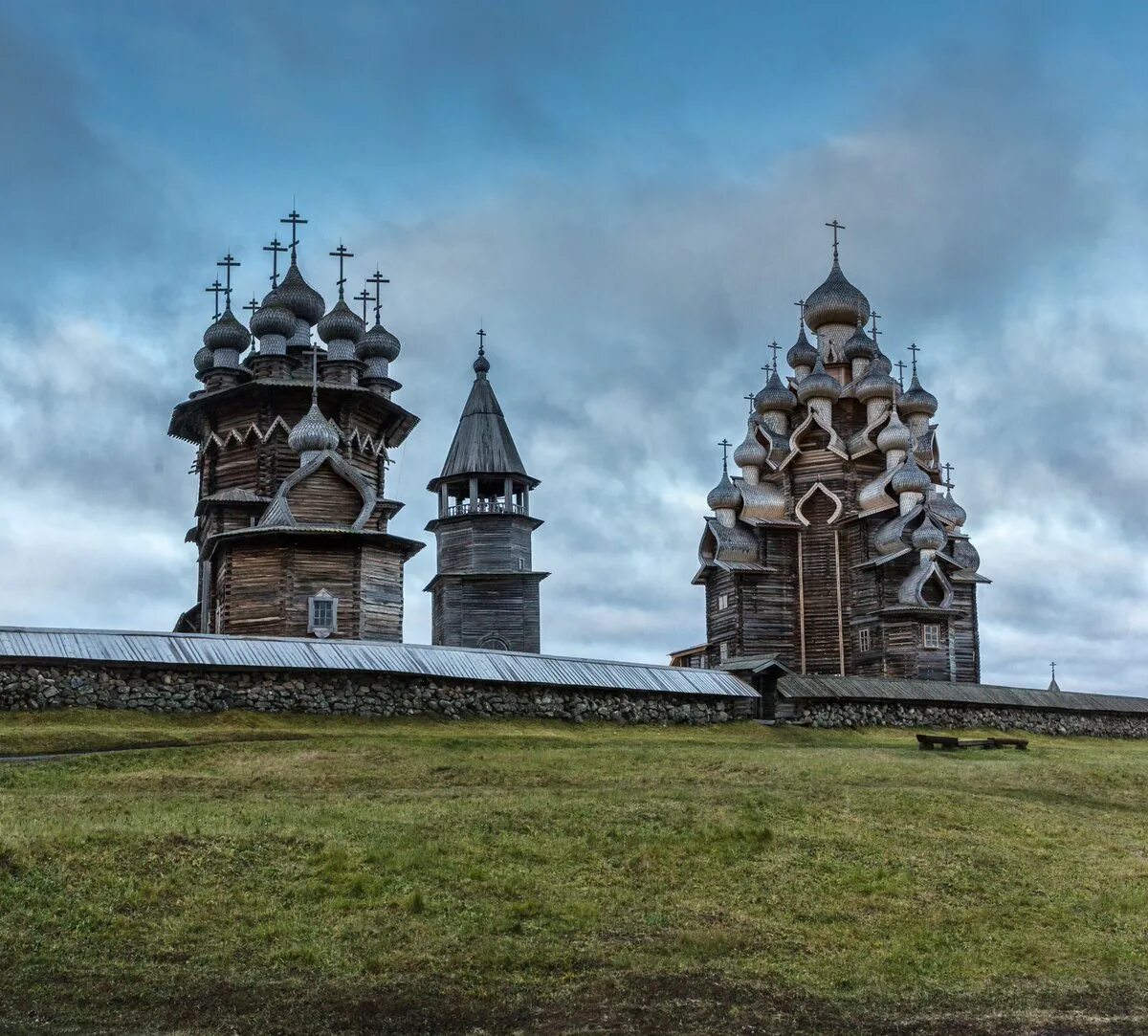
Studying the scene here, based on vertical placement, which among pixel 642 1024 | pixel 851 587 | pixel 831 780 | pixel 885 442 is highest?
pixel 885 442

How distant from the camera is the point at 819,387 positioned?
149 feet

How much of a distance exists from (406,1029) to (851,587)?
34.6 metres

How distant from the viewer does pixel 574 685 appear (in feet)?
94.3

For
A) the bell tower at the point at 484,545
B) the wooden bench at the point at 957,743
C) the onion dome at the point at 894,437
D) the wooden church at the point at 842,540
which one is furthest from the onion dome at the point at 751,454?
the wooden bench at the point at 957,743

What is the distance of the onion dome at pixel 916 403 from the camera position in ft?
156

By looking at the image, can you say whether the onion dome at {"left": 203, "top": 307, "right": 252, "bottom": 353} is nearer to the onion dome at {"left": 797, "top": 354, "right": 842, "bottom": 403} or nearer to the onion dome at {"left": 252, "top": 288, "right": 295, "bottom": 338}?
the onion dome at {"left": 252, "top": 288, "right": 295, "bottom": 338}

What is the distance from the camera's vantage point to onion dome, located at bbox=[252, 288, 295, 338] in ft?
127

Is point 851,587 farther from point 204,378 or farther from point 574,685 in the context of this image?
point 204,378

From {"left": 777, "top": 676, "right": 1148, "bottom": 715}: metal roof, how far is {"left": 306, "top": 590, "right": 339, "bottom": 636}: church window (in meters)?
10.9

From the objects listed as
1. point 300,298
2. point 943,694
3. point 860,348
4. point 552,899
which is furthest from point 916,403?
point 552,899

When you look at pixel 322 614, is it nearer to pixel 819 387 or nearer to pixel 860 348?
pixel 819 387

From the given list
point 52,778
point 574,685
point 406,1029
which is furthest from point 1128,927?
point 574,685

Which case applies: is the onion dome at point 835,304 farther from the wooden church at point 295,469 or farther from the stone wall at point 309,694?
the stone wall at point 309,694

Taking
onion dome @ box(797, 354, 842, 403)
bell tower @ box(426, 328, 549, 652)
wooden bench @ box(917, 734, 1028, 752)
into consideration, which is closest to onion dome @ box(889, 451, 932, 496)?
onion dome @ box(797, 354, 842, 403)
